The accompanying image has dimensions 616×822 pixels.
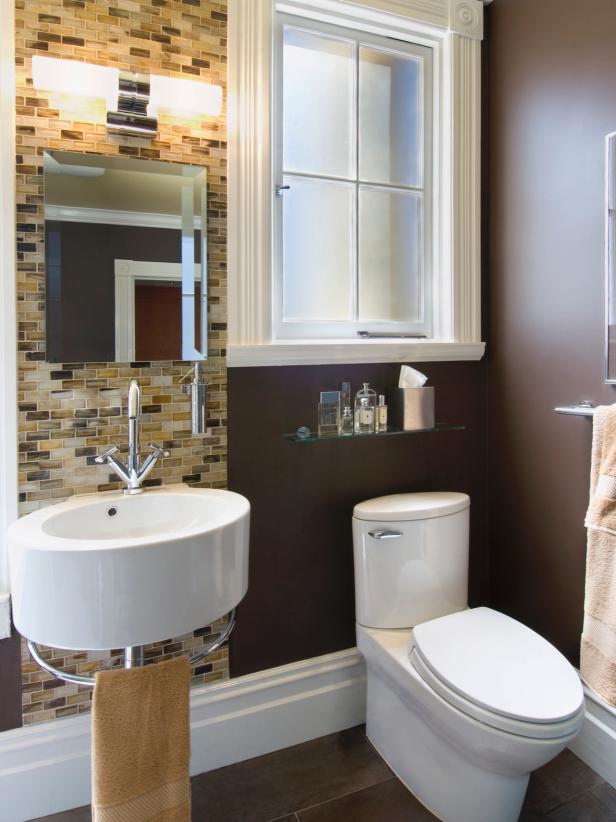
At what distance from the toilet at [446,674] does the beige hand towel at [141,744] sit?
59 centimetres

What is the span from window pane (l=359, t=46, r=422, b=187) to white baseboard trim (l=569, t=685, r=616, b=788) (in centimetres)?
176

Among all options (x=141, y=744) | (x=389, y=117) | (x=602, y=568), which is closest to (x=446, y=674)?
(x=602, y=568)

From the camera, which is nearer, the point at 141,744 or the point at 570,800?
the point at 141,744

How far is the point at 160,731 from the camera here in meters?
1.24

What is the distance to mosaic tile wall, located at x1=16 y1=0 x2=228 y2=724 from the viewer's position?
141 centimetres

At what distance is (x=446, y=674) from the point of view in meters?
1.34

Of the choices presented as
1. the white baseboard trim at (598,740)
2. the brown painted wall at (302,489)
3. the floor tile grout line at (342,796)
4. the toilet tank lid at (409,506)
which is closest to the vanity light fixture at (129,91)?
the brown painted wall at (302,489)

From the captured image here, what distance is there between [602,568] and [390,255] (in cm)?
119

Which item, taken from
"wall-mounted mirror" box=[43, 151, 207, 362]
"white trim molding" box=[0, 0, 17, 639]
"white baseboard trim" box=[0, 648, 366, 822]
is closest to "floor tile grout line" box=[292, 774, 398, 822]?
"white baseboard trim" box=[0, 648, 366, 822]

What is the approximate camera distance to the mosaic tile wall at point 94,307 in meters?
1.41

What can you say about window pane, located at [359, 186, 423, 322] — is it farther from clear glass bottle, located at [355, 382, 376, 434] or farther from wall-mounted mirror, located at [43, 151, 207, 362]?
wall-mounted mirror, located at [43, 151, 207, 362]

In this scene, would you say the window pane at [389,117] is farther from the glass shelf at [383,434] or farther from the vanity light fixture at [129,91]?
the glass shelf at [383,434]

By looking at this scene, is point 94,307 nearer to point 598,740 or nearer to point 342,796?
point 342,796

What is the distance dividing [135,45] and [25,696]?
1.74 metres
